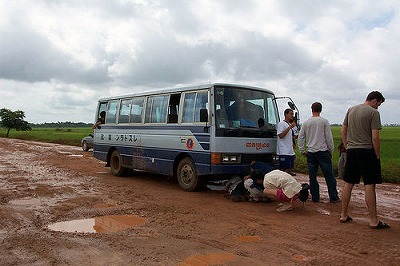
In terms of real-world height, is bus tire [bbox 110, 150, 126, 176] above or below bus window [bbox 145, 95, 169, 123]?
below

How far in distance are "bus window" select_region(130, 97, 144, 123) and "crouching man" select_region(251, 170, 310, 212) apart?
16.3 feet

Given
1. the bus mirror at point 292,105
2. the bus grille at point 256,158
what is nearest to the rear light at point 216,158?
the bus grille at point 256,158

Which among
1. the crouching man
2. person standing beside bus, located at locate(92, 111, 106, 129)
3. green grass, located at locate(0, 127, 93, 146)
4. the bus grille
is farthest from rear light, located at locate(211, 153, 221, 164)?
green grass, located at locate(0, 127, 93, 146)

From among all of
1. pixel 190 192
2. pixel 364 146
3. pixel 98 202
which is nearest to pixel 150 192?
pixel 190 192

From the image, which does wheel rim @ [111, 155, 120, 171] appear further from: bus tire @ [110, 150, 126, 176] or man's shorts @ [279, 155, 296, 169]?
man's shorts @ [279, 155, 296, 169]

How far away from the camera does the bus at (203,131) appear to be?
8711 millimetres

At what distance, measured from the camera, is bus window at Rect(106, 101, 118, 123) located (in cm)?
1262

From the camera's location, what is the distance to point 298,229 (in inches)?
240

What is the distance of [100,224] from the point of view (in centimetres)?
645

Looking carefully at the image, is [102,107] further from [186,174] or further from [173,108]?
[186,174]

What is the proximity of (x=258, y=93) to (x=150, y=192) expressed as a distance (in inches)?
139

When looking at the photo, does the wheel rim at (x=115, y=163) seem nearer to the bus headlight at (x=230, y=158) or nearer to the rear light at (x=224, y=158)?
the rear light at (x=224, y=158)

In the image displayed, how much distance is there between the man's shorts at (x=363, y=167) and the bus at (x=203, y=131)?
2.84 m

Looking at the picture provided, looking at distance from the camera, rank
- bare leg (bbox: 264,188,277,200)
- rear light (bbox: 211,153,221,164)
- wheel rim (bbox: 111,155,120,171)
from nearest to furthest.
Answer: bare leg (bbox: 264,188,277,200) → rear light (bbox: 211,153,221,164) → wheel rim (bbox: 111,155,120,171)
